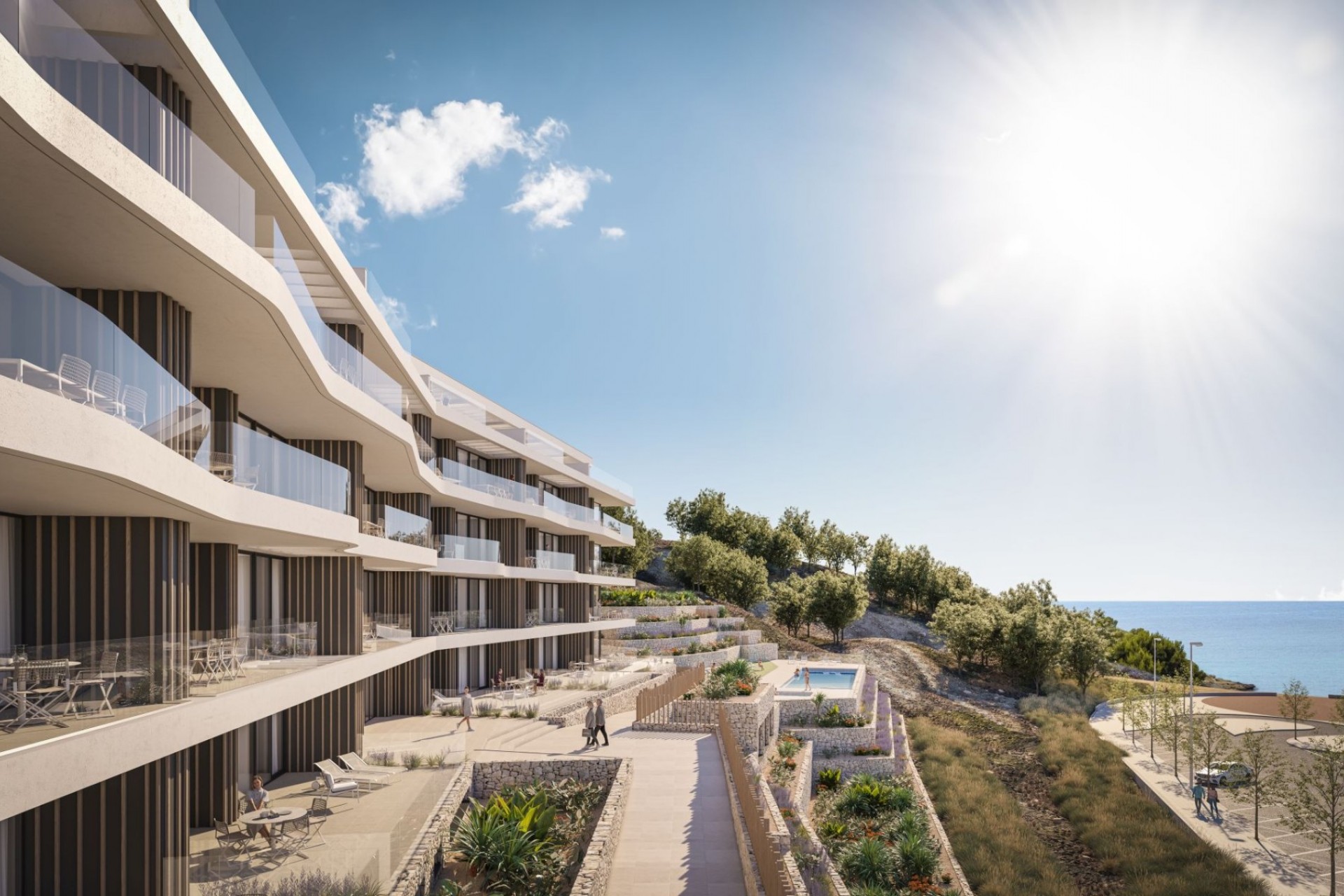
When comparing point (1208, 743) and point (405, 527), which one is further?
point (1208, 743)

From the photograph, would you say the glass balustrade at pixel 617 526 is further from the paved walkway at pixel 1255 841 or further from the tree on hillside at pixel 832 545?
the tree on hillside at pixel 832 545

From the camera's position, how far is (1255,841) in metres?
23.0

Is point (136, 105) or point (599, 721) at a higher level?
point (136, 105)

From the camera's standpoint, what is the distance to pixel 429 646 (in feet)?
80.9

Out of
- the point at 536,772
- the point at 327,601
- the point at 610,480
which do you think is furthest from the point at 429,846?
the point at 610,480

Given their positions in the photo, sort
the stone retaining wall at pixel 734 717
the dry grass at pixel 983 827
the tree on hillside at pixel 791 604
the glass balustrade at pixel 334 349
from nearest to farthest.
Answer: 1. the glass balustrade at pixel 334 349
2. the dry grass at pixel 983 827
3. the stone retaining wall at pixel 734 717
4. the tree on hillside at pixel 791 604

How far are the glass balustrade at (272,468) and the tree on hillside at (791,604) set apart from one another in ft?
157

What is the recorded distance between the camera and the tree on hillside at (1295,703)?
40062 millimetres

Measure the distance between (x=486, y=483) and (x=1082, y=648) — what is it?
37.1 m

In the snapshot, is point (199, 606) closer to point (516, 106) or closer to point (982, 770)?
point (516, 106)

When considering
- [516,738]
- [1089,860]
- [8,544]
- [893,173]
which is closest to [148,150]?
[8,544]

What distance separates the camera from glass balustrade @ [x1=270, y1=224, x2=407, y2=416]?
13383 mm

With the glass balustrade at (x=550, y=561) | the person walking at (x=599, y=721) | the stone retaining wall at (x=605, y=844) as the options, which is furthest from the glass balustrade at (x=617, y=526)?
the stone retaining wall at (x=605, y=844)

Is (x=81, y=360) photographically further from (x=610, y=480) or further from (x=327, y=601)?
(x=610, y=480)
